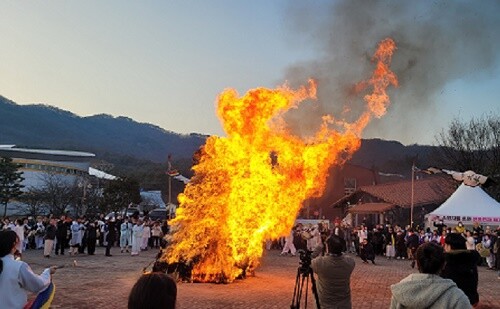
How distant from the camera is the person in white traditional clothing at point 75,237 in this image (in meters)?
22.5

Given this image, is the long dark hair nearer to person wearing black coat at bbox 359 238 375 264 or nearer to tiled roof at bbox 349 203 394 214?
person wearing black coat at bbox 359 238 375 264

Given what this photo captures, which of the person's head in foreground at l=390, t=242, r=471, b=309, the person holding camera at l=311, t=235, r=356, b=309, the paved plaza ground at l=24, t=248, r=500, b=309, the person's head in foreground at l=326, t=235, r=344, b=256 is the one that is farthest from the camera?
the paved plaza ground at l=24, t=248, r=500, b=309

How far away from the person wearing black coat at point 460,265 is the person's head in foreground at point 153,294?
3800mm

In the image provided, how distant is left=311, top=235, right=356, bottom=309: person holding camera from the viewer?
594 centimetres

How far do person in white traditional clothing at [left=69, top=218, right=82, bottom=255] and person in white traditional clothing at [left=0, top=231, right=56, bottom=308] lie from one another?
18.9m

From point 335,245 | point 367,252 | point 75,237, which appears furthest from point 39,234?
point 335,245

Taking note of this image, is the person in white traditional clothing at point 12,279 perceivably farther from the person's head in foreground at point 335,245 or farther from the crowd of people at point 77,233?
the crowd of people at point 77,233

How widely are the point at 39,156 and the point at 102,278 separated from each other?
206ft

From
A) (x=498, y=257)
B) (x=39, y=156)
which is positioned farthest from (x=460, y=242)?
(x=39, y=156)

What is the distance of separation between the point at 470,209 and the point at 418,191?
17852mm

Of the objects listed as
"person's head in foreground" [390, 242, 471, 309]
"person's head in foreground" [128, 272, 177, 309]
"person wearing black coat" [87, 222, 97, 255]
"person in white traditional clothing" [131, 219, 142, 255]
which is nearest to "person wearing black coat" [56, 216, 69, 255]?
"person wearing black coat" [87, 222, 97, 255]

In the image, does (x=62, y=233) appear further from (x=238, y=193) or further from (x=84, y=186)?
(x=84, y=186)

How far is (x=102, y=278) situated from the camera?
15.0 m

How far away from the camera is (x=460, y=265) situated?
550 centimetres
